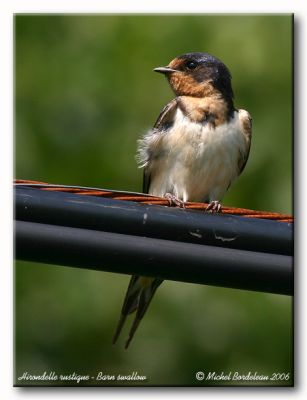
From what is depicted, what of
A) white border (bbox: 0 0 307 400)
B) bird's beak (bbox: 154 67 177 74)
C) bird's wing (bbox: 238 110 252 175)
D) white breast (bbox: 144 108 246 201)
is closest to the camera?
white border (bbox: 0 0 307 400)

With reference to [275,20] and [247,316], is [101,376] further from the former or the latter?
[275,20]

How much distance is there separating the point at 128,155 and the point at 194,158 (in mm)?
805

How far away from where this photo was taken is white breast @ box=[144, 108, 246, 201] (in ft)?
13.3

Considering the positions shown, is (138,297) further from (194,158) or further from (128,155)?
(128,155)

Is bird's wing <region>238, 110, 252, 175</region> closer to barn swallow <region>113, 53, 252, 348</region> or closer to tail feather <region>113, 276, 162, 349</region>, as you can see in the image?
barn swallow <region>113, 53, 252, 348</region>

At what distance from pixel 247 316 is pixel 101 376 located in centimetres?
78

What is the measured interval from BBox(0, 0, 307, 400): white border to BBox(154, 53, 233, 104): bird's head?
36 centimetres

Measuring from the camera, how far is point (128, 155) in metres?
4.82

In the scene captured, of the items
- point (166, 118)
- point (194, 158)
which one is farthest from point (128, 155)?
point (194, 158)

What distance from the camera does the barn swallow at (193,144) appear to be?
13.3 ft

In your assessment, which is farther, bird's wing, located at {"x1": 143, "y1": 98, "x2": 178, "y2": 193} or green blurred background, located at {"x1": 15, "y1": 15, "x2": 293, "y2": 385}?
green blurred background, located at {"x1": 15, "y1": 15, "x2": 293, "y2": 385}

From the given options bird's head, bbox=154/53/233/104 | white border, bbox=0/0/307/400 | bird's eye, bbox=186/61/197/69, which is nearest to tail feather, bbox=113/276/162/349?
white border, bbox=0/0/307/400

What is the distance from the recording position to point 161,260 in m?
2.56

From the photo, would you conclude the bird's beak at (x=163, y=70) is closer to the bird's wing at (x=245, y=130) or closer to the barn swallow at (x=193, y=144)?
the barn swallow at (x=193, y=144)
